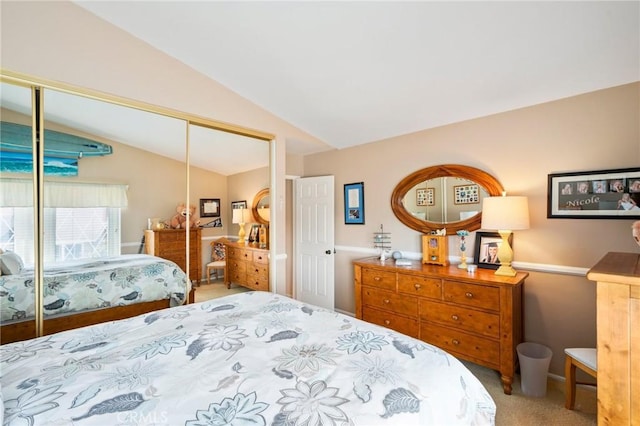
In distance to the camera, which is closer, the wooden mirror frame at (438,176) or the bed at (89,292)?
the bed at (89,292)

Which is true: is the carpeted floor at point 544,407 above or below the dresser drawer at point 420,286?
below

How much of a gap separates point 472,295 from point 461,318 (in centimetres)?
24

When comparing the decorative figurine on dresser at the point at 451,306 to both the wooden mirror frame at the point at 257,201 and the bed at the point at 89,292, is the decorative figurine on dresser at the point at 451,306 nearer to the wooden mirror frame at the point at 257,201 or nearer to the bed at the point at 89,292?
the wooden mirror frame at the point at 257,201

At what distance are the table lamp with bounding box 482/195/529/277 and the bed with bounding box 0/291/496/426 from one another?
1.52 meters

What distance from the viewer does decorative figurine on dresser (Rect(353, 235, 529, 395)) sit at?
7.64ft

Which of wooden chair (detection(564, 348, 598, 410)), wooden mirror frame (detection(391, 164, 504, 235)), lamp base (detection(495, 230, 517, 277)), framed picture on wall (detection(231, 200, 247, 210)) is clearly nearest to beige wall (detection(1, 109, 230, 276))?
framed picture on wall (detection(231, 200, 247, 210))

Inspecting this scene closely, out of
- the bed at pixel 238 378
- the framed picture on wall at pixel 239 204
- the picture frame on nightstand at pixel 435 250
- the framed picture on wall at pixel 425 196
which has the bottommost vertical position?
the bed at pixel 238 378

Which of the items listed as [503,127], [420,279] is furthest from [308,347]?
[503,127]

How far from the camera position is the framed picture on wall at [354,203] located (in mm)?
3832

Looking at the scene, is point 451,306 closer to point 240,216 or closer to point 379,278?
point 379,278

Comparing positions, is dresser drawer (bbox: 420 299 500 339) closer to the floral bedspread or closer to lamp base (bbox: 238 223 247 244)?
lamp base (bbox: 238 223 247 244)

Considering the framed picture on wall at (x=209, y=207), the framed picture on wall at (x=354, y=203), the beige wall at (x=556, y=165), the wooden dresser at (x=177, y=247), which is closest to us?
the beige wall at (x=556, y=165)

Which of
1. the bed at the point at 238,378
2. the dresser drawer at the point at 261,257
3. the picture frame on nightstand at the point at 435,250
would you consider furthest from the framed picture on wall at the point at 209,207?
the picture frame on nightstand at the point at 435,250

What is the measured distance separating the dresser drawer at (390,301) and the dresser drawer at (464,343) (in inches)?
6.8
